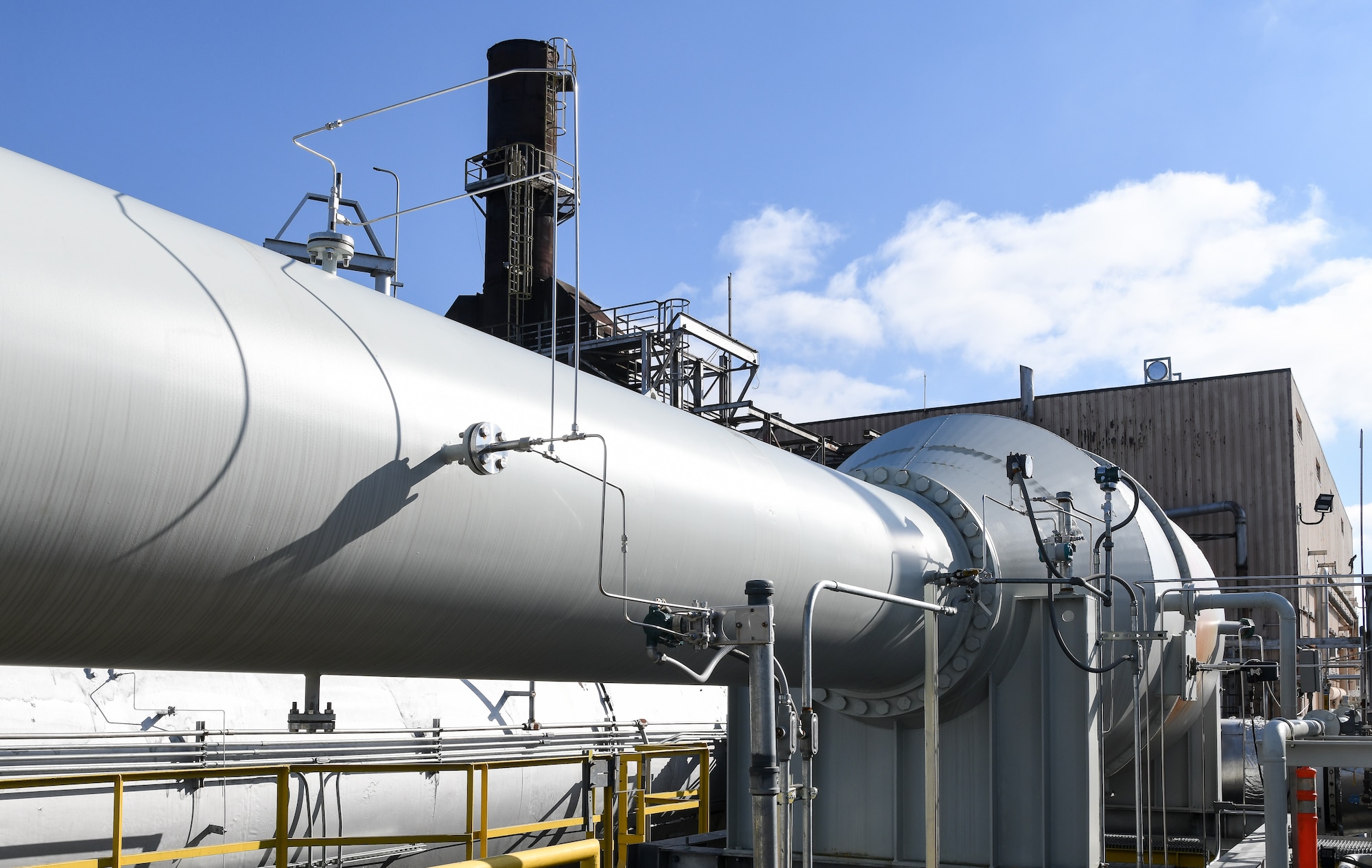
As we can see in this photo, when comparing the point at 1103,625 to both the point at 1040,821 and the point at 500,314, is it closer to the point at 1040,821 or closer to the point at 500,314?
the point at 1040,821

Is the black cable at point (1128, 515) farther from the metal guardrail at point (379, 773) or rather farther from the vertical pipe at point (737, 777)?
the metal guardrail at point (379, 773)

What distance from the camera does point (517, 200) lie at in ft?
74.6

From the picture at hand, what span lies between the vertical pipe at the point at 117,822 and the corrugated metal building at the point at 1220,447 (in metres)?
16.1

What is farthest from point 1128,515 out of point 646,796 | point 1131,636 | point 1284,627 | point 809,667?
point 646,796

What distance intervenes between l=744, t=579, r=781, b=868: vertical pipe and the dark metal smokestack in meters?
18.6

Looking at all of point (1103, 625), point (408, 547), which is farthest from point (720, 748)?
point (408, 547)

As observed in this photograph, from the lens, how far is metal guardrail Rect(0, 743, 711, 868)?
7.77 metres

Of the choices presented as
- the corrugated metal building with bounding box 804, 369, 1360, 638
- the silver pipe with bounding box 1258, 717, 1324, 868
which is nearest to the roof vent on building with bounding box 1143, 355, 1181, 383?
the corrugated metal building with bounding box 804, 369, 1360, 638

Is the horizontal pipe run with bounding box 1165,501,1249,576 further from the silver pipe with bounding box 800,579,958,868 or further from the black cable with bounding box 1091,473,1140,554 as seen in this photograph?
the silver pipe with bounding box 800,579,958,868

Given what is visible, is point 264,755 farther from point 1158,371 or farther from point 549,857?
point 1158,371

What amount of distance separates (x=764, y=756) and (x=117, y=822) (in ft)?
17.9

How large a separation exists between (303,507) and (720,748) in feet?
42.9

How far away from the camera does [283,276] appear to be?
3.17 metres

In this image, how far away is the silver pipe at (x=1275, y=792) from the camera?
6.41 m
